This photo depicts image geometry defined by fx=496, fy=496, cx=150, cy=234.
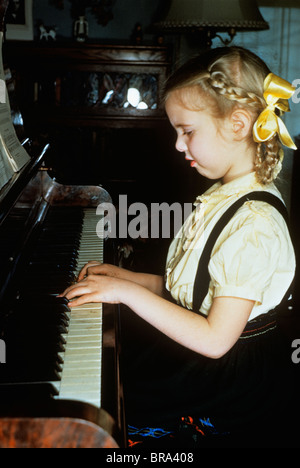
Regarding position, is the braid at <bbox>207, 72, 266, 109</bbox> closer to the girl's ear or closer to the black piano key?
the girl's ear

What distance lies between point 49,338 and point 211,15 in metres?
1.87

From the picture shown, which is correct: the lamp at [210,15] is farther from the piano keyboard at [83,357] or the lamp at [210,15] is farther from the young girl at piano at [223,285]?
the piano keyboard at [83,357]

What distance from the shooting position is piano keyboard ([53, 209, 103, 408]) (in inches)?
35.9

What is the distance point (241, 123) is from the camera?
1392 millimetres

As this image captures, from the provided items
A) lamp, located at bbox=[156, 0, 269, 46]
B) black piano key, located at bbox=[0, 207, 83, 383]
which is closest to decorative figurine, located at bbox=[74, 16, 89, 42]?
lamp, located at bbox=[156, 0, 269, 46]

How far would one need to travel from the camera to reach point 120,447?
81 cm

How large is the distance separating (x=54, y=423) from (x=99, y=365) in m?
0.26

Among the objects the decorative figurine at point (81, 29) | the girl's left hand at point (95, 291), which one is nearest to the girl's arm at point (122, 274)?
the girl's left hand at point (95, 291)

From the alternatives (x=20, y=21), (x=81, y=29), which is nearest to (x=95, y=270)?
(x=81, y=29)

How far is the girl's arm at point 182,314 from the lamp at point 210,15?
1.60 m

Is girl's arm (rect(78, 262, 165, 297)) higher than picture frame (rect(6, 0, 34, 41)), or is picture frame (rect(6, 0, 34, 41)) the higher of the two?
picture frame (rect(6, 0, 34, 41))

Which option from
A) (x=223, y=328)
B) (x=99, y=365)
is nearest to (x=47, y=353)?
(x=99, y=365)

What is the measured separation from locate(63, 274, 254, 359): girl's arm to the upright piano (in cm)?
5

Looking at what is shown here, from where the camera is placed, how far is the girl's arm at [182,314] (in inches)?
49.0
